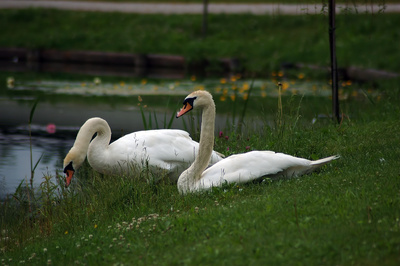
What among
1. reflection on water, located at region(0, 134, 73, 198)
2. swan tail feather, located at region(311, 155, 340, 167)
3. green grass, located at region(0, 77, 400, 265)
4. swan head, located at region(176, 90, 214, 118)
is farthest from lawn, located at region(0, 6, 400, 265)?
swan head, located at region(176, 90, 214, 118)

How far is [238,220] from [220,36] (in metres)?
15.6

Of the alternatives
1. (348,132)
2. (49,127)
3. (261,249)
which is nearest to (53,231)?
(261,249)

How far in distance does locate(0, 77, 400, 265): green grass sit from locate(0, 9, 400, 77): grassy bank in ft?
35.3

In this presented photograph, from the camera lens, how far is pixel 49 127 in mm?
12078

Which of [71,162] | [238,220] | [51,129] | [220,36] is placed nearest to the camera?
[238,220]

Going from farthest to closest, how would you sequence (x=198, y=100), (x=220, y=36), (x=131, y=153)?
(x=220, y=36) < (x=131, y=153) < (x=198, y=100)

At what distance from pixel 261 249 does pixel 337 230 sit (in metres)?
0.56

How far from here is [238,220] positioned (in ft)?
16.7

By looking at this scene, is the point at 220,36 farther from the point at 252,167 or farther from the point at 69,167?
the point at 252,167

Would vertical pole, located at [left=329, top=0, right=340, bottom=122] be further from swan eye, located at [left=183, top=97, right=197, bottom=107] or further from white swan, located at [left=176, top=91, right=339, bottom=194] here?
swan eye, located at [left=183, top=97, right=197, bottom=107]

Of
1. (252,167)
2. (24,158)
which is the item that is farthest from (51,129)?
(252,167)

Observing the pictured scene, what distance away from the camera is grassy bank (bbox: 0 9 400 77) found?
59.6 ft

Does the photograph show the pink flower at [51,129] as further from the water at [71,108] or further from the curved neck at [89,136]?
the curved neck at [89,136]

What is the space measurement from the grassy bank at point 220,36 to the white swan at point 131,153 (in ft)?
33.4
